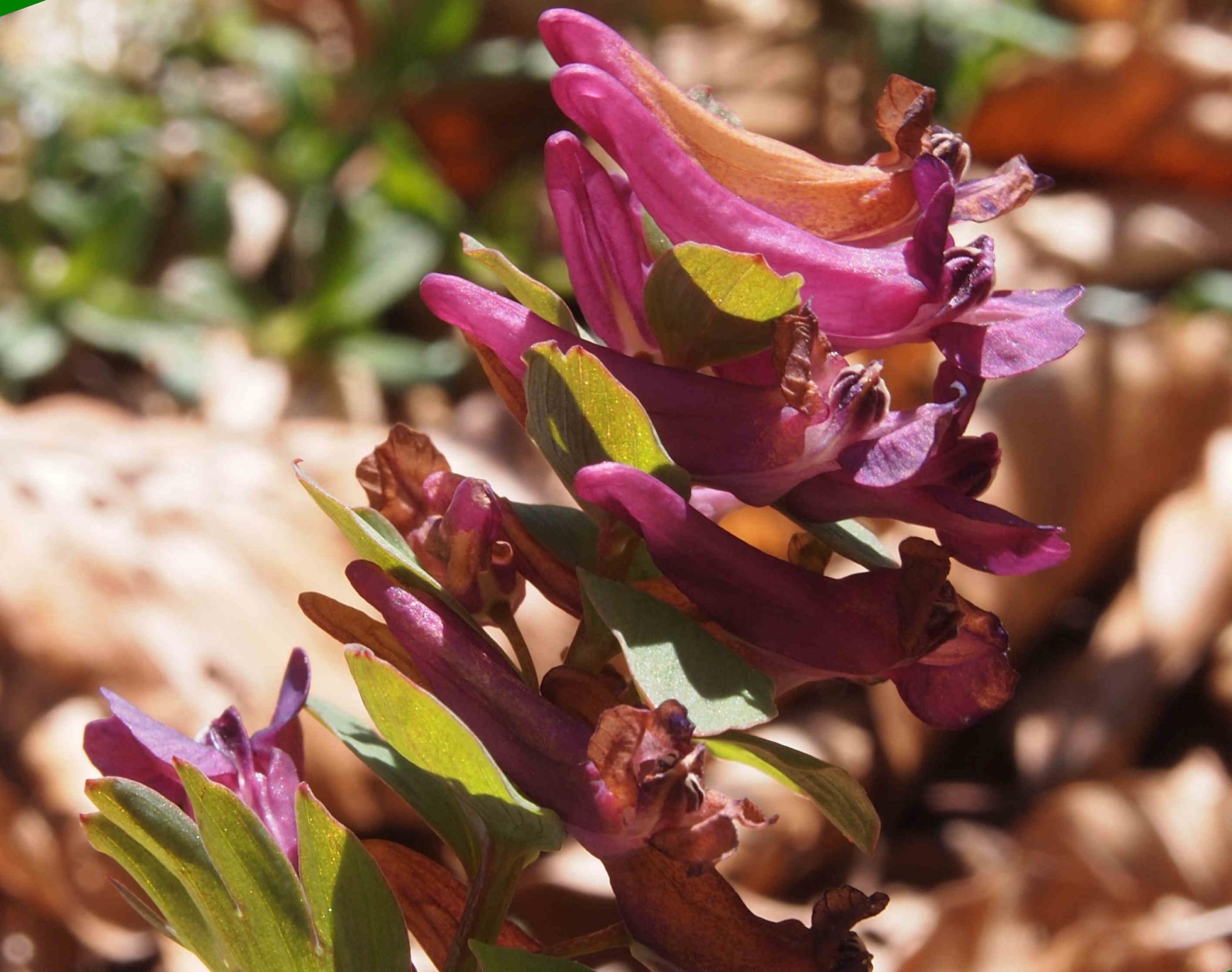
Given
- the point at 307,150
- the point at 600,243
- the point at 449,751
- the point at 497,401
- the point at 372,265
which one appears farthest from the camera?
the point at 307,150

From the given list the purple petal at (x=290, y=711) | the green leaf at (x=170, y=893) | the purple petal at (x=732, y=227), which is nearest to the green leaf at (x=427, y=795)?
the purple petal at (x=290, y=711)

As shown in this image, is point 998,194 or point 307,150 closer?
point 998,194

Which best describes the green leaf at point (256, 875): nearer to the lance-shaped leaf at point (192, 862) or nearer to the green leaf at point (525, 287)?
the lance-shaped leaf at point (192, 862)

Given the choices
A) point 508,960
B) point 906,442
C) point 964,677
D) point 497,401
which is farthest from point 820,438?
point 497,401

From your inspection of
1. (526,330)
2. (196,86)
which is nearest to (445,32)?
(196,86)

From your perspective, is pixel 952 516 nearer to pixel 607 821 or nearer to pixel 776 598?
pixel 776 598

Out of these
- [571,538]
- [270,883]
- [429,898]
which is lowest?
[429,898]

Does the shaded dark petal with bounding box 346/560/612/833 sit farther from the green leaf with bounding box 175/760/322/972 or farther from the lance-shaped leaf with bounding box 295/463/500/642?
the green leaf with bounding box 175/760/322/972
